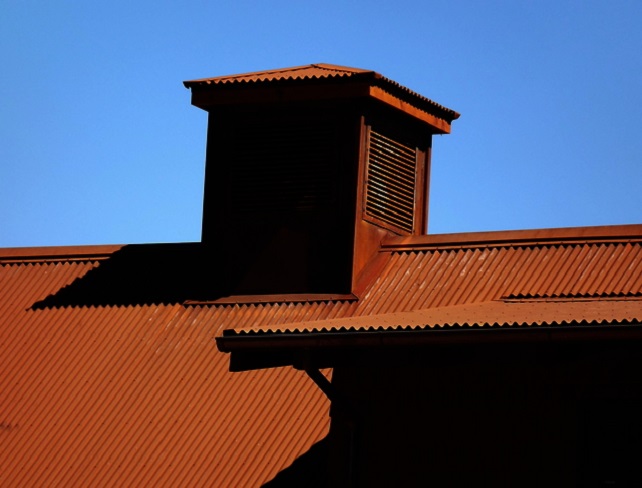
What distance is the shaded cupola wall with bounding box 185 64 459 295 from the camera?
60.4ft

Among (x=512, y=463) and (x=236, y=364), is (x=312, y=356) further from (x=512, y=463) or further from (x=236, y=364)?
(x=512, y=463)

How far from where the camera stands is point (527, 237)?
17672 millimetres

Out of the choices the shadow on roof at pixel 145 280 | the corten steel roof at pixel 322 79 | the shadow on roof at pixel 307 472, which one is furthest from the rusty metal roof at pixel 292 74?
the shadow on roof at pixel 307 472

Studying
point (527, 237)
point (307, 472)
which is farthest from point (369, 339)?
point (527, 237)

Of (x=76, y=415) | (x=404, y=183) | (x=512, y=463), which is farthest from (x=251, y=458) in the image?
(x=404, y=183)

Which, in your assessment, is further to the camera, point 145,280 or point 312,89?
point 145,280

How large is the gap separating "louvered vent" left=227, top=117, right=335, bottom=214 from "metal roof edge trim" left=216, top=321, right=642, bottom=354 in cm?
603

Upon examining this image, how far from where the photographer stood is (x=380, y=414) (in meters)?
13.1

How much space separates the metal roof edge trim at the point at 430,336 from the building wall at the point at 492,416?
0.41 metres

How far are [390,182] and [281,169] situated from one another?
144 cm

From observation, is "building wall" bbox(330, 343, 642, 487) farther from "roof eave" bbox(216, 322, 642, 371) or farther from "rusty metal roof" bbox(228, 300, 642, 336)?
"roof eave" bbox(216, 322, 642, 371)

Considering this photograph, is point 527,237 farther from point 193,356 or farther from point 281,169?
point 193,356

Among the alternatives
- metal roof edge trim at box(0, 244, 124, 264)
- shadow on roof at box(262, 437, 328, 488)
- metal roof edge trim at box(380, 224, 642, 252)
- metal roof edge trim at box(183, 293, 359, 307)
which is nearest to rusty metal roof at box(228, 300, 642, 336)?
shadow on roof at box(262, 437, 328, 488)

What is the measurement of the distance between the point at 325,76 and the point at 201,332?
3573 mm
